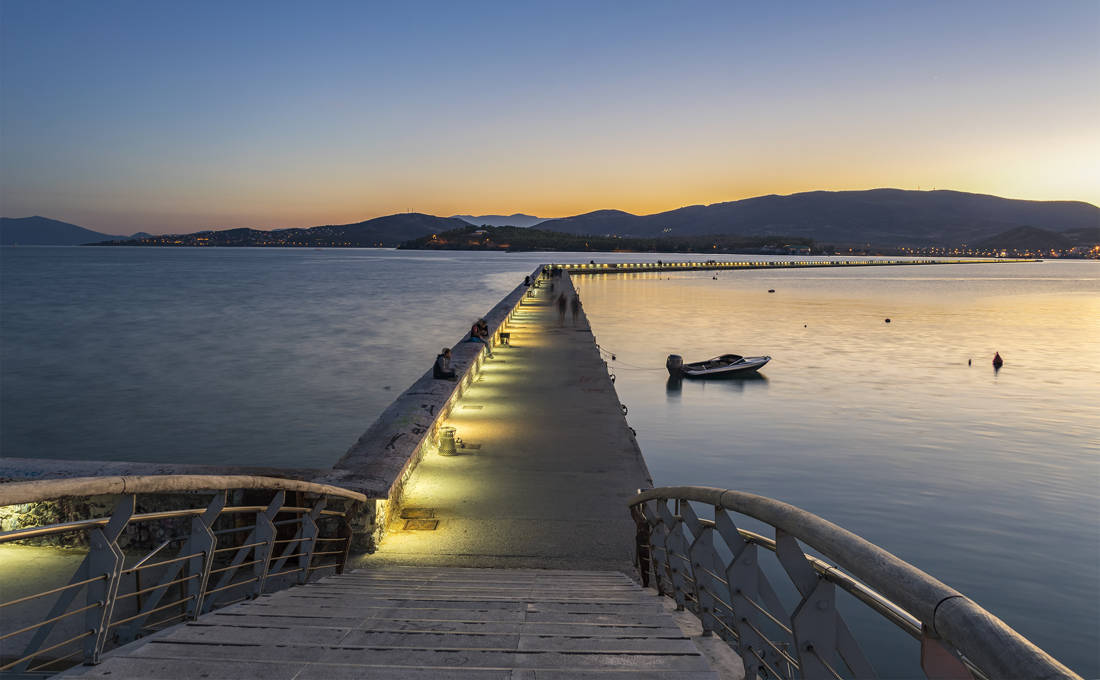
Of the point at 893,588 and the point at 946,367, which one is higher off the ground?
the point at 893,588

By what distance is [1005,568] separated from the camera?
1329cm

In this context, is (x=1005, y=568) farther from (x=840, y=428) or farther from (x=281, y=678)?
(x=281, y=678)

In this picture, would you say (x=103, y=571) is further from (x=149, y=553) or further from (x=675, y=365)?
(x=675, y=365)

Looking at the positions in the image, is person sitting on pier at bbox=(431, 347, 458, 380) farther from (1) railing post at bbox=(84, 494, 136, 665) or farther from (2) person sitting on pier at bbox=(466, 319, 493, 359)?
(1) railing post at bbox=(84, 494, 136, 665)

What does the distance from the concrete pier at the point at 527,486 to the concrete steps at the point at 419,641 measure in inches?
128

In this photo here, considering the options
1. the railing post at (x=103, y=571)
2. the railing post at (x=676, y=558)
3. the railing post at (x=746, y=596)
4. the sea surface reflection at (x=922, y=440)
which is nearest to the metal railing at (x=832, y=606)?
the railing post at (x=746, y=596)

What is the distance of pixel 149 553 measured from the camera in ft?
17.7

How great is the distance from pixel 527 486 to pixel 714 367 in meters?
22.0

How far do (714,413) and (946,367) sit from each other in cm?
1836

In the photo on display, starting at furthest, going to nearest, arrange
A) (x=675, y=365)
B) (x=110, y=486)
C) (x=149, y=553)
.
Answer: (x=675, y=365)
(x=149, y=553)
(x=110, y=486)

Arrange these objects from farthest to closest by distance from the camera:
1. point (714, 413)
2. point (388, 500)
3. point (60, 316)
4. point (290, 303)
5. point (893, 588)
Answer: point (290, 303), point (60, 316), point (714, 413), point (388, 500), point (893, 588)

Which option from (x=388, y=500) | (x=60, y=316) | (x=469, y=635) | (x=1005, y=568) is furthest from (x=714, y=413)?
(x=60, y=316)

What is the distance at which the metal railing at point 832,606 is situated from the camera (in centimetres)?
162

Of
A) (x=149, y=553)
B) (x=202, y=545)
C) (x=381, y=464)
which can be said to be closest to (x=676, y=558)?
(x=202, y=545)
